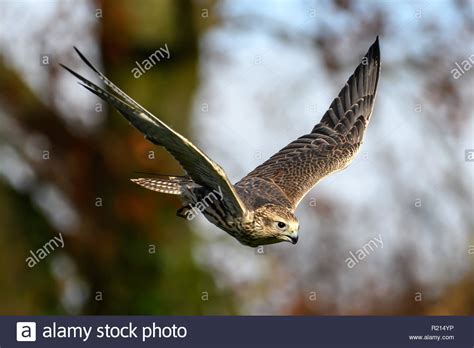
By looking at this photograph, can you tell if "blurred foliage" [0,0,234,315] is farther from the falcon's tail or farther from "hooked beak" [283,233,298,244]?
"hooked beak" [283,233,298,244]

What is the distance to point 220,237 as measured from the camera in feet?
50.3

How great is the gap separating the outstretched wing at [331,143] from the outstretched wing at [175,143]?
1.37 m

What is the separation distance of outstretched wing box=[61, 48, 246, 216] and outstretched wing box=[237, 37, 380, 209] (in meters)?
1.37

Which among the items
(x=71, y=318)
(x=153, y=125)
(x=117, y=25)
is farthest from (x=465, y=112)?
(x=153, y=125)

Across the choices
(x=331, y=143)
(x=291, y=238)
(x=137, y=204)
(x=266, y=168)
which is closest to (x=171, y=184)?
(x=291, y=238)

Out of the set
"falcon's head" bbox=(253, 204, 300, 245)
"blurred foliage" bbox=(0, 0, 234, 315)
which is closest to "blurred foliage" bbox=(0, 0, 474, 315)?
"blurred foliage" bbox=(0, 0, 234, 315)

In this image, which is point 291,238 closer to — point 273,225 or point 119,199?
point 273,225

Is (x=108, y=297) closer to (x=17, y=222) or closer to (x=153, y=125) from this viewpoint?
(x=17, y=222)

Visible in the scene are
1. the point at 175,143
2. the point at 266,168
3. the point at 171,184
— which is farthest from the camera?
the point at 266,168

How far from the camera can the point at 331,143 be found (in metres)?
10.9

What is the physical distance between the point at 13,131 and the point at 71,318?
2.84 meters

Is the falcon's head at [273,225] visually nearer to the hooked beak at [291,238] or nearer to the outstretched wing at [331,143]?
the hooked beak at [291,238]

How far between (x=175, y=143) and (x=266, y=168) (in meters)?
2.66

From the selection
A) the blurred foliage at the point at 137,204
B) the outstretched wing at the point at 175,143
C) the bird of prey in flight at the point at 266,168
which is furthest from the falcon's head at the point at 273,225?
the blurred foliage at the point at 137,204
